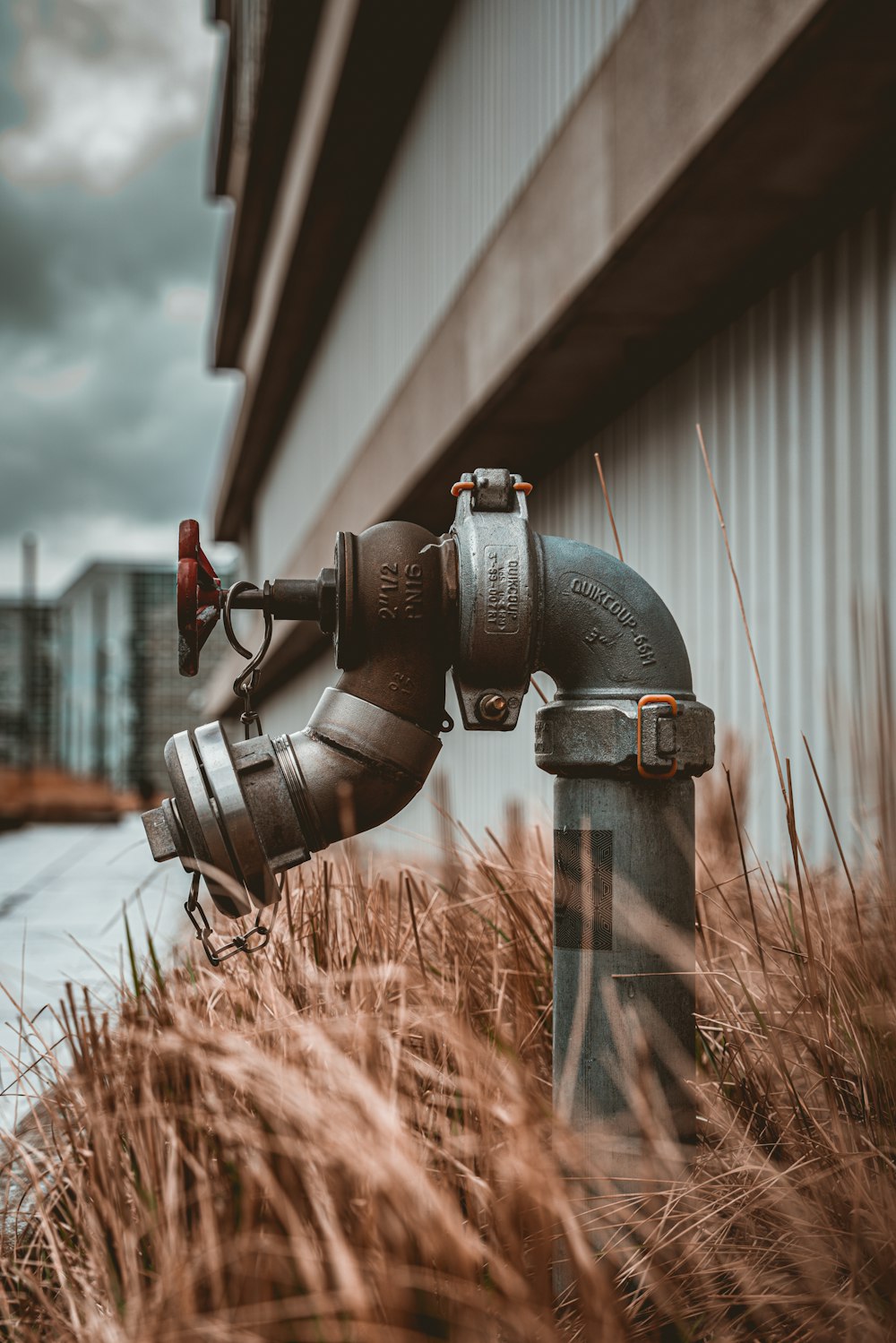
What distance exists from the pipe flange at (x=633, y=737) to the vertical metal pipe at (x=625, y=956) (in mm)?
33

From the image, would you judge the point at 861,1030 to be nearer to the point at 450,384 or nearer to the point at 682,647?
the point at 682,647

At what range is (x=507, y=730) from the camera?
4.58 feet

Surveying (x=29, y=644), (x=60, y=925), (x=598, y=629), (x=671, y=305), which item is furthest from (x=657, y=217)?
(x=29, y=644)

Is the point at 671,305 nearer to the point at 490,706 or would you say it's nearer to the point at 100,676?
the point at 490,706

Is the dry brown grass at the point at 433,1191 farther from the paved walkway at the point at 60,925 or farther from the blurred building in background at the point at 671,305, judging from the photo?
the blurred building in background at the point at 671,305

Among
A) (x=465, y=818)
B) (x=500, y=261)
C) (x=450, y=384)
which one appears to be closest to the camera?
(x=500, y=261)

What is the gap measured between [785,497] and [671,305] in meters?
0.84

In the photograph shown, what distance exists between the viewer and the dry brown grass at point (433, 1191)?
3.32 ft

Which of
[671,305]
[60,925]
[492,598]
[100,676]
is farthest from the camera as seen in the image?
[100,676]

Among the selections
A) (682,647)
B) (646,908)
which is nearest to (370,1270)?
(646,908)

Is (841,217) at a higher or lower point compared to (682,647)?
higher

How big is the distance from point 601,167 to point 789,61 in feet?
3.62

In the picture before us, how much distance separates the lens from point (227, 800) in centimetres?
138

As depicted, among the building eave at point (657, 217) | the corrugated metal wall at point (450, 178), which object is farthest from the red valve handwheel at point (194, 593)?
the corrugated metal wall at point (450, 178)
